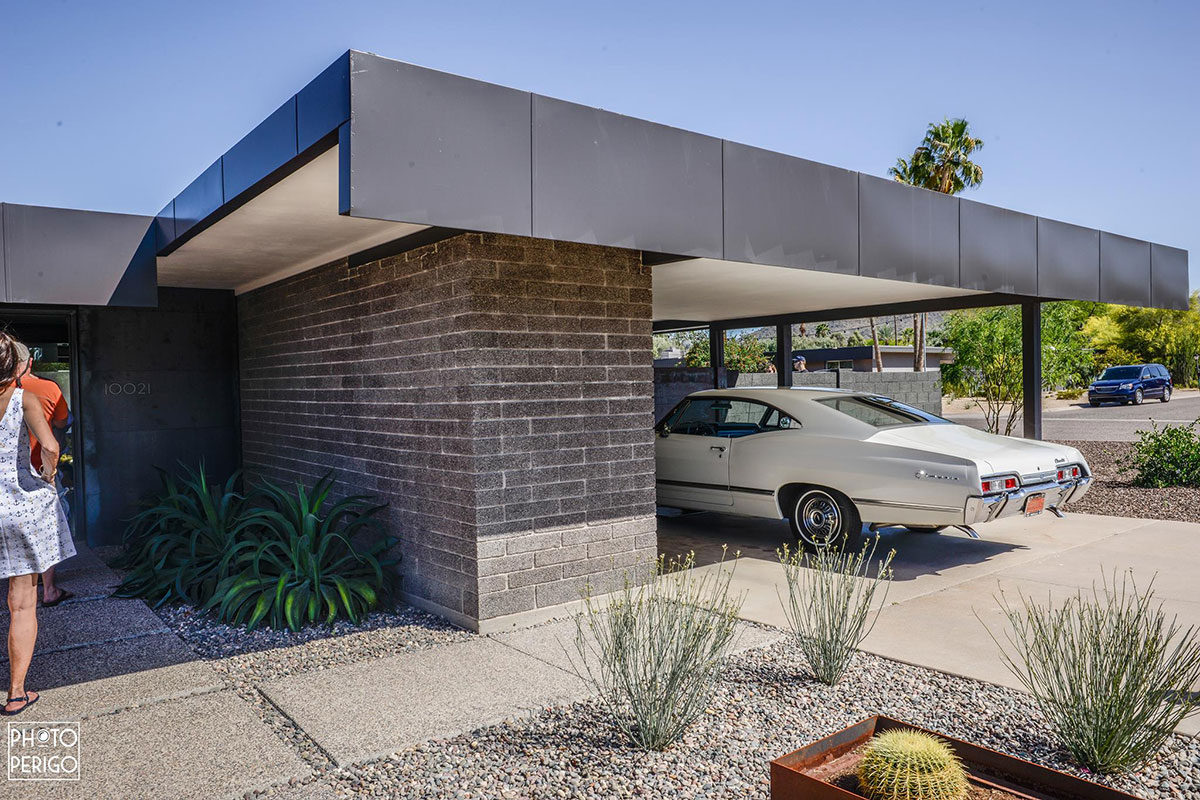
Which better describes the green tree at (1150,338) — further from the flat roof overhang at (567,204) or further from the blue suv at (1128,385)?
the flat roof overhang at (567,204)

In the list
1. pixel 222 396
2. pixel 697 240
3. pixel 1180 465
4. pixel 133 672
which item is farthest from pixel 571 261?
pixel 1180 465

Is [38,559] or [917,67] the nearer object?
[38,559]

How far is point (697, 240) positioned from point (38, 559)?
3.99m

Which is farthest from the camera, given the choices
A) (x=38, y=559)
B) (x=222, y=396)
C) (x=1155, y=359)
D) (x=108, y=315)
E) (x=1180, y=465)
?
(x=1155, y=359)

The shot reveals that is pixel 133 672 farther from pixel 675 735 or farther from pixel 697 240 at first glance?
pixel 697 240

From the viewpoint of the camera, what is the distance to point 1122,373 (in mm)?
35031

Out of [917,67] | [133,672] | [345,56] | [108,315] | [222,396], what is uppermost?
[917,67]

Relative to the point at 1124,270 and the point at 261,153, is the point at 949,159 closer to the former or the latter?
the point at 1124,270

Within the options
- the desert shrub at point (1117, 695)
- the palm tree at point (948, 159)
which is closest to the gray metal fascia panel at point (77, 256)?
the desert shrub at point (1117, 695)

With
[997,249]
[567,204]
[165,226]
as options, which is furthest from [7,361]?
[997,249]

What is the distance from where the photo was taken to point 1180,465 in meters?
11.4

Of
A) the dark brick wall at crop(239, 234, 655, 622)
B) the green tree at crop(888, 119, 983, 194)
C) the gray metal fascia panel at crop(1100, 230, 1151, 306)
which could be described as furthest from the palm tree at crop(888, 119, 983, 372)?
the dark brick wall at crop(239, 234, 655, 622)

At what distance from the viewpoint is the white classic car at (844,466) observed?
6641mm

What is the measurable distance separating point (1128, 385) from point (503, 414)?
120 ft
